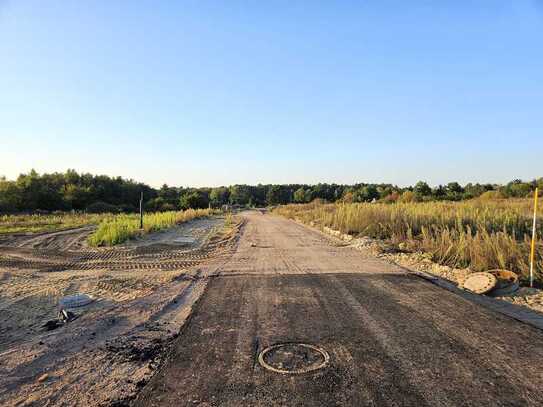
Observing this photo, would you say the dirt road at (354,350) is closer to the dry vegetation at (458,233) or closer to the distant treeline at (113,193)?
the dry vegetation at (458,233)

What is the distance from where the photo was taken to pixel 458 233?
11.3 metres

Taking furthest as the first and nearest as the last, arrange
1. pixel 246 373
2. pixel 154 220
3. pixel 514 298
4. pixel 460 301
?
pixel 154 220, pixel 514 298, pixel 460 301, pixel 246 373

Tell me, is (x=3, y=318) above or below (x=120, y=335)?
below

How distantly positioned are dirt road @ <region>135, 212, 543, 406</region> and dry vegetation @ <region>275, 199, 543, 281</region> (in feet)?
7.84

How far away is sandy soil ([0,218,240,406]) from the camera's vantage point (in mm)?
3350

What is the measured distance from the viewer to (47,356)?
402 cm

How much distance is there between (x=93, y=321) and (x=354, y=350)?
3.60 meters

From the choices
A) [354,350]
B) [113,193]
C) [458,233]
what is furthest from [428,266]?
[113,193]

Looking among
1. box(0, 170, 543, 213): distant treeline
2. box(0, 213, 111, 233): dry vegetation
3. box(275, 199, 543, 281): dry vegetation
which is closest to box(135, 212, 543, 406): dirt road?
box(275, 199, 543, 281): dry vegetation

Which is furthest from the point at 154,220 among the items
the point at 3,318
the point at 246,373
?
the point at 246,373

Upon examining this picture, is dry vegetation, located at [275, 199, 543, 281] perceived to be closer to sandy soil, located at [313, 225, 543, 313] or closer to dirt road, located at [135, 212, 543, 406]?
sandy soil, located at [313, 225, 543, 313]

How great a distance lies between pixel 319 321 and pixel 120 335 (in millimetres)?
2535

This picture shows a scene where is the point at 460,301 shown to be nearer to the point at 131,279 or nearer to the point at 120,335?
the point at 120,335

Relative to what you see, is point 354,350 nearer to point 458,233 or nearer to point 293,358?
point 293,358
